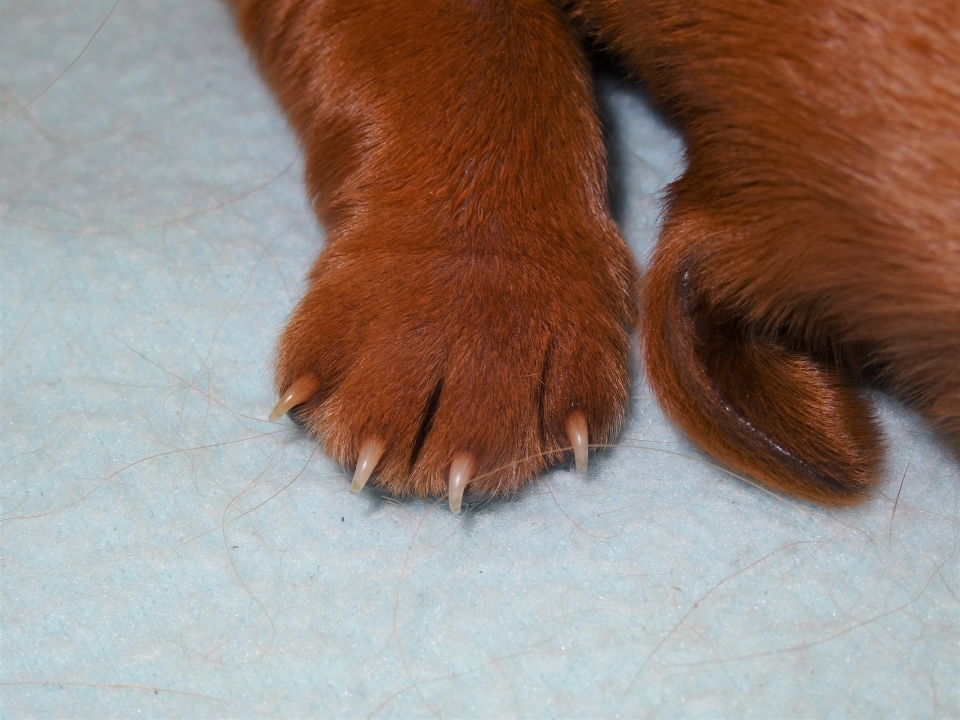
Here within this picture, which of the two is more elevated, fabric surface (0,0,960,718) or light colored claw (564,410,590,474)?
light colored claw (564,410,590,474)

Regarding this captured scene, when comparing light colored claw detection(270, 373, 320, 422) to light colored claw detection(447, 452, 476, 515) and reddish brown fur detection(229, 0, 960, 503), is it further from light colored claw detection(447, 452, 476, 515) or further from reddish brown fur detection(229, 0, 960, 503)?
light colored claw detection(447, 452, 476, 515)

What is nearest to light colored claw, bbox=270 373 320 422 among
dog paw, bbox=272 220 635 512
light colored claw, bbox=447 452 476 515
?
dog paw, bbox=272 220 635 512

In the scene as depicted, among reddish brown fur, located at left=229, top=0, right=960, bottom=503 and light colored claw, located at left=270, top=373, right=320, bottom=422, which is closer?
reddish brown fur, located at left=229, top=0, right=960, bottom=503

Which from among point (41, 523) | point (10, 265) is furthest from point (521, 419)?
point (10, 265)

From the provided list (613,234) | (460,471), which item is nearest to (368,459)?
(460,471)

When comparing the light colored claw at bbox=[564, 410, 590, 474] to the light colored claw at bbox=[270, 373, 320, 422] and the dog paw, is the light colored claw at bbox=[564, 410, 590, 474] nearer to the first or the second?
the dog paw

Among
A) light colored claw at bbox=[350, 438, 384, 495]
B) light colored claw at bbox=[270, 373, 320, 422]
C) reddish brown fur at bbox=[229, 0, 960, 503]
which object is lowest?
light colored claw at bbox=[350, 438, 384, 495]

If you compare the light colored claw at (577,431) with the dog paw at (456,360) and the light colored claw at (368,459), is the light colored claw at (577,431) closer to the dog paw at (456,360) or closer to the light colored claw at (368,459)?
the dog paw at (456,360)

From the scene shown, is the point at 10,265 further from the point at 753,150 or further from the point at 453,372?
the point at 753,150
